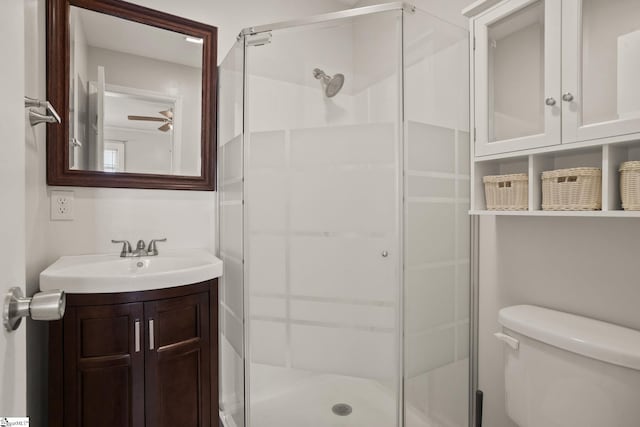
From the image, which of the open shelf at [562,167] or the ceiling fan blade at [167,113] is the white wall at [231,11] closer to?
the ceiling fan blade at [167,113]

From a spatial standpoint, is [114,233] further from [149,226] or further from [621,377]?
[621,377]

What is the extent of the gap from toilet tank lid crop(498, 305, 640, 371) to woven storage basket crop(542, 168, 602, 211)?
0.38m

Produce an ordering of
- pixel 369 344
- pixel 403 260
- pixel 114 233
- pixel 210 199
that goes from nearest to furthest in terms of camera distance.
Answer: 1. pixel 403 260
2. pixel 369 344
3. pixel 114 233
4. pixel 210 199

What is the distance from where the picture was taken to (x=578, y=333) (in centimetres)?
102

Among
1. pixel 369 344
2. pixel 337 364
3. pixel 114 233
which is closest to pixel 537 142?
pixel 369 344

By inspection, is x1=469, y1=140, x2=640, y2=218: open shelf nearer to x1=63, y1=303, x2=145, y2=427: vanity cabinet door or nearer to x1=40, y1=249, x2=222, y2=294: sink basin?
x1=40, y1=249, x2=222, y2=294: sink basin

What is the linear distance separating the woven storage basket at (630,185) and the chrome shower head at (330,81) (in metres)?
1.09

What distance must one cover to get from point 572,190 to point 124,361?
1630 millimetres

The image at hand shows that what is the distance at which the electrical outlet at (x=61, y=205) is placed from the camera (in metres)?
1.57

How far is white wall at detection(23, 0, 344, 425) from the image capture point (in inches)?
51.7

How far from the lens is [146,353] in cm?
128

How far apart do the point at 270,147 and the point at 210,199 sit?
22.0 inches

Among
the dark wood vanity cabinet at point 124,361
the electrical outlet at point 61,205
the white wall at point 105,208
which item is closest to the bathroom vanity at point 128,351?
the dark wood vanity cabinet at point 124,361

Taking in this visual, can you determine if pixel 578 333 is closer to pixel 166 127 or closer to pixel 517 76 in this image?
pixel 517 76
